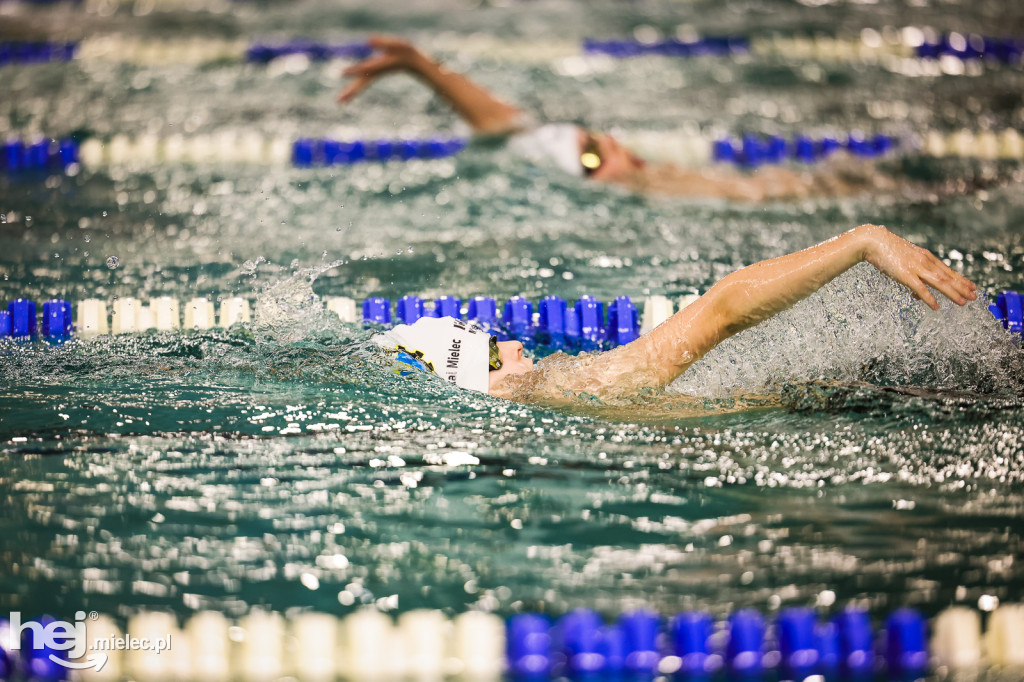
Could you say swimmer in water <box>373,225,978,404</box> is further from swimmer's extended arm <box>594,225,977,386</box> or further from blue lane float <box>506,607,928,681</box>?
blue lane float <box>506,607,928,681</box>

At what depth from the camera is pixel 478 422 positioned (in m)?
2.37

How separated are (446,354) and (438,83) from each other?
6.14 ft

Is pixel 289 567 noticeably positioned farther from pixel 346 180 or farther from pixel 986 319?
pixel 346 180

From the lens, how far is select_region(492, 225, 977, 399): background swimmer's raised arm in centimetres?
202

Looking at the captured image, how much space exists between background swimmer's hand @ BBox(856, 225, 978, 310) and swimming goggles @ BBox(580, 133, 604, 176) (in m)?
2.02

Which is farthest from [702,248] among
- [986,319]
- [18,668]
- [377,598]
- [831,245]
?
[18,668]

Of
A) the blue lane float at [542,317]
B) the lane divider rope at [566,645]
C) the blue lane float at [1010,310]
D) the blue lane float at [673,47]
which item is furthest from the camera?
the blue lane float at [673,47]

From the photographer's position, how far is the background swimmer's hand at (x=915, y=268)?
199cm

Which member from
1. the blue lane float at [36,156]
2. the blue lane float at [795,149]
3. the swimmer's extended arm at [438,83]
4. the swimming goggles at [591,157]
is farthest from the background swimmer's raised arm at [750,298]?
the blue lane float at [36,156]

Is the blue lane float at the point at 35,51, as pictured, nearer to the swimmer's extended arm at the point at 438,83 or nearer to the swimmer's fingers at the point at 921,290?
the swimmer's extended arm at the point at 438,83

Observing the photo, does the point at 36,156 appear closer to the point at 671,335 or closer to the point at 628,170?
the point at 628,170

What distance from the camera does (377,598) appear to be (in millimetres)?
1844

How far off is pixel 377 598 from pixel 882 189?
3052 mm

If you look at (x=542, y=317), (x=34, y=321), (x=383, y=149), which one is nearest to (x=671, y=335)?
(x=542, y=317)
